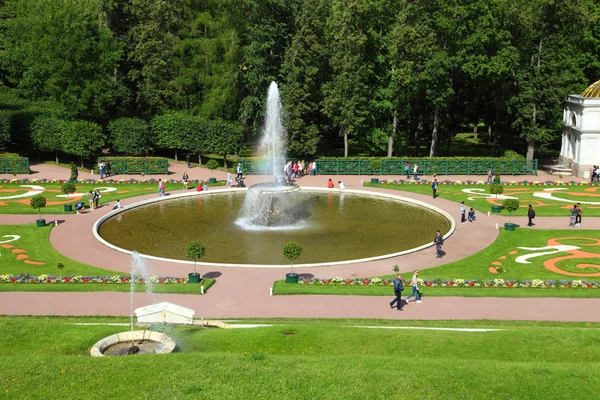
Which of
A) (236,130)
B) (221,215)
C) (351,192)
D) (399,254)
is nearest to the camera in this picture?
(399,254)

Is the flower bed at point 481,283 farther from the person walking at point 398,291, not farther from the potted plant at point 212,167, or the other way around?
the potted plant at point 212,167

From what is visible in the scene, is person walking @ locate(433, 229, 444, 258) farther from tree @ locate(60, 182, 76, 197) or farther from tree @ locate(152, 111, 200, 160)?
tree @ locate(152, 111, 200, 160)

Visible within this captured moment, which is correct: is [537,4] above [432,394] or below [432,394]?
above

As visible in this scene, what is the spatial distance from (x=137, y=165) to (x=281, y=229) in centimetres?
2996

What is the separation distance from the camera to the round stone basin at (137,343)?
24.0 metres

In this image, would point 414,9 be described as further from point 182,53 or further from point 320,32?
point 182,53

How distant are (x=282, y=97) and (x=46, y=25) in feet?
97.3

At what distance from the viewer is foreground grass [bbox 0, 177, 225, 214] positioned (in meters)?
55.9

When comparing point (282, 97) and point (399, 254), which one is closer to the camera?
point (399, 254)

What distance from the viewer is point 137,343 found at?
973 inches

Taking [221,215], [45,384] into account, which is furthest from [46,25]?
[45,384]

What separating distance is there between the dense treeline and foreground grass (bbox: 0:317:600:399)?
50731 mm

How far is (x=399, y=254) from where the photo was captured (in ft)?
138

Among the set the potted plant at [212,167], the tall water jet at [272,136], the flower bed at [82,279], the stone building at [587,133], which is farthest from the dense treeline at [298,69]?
the flower bed at [82,279]
